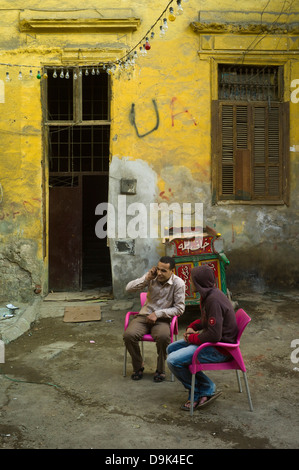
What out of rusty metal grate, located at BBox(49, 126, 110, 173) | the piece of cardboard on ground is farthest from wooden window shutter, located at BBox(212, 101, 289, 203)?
the piece of cardboard on ground

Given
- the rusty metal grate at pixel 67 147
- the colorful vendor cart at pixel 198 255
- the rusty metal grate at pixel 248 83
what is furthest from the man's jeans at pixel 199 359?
the rusty metal grate at pixel 248 83

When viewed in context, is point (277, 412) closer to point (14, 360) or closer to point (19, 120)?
point (14, 360)

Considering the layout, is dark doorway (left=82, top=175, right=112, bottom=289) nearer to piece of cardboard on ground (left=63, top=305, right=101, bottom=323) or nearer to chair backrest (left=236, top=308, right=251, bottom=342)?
piece of cardboard on ground (left=63, top=305, right=101, bottom=323)

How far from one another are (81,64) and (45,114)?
1077 mm

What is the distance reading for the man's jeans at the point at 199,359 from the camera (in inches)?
175

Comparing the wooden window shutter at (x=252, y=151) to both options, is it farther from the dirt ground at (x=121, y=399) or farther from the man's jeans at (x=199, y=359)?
the man's jeans at (x=199, y=359)

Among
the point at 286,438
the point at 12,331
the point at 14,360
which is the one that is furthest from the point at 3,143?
the point at 286,438

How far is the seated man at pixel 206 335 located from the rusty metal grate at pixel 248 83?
5.32 m

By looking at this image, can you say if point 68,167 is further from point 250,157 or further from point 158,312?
point 158,312

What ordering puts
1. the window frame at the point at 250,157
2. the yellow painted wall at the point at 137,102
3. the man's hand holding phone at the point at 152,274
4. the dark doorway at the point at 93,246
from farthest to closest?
the dark doorway at the point at 93,246, the window frame at the point at 250,157, the yellow painted wall at the point at 137,102, the man's hand holding phone at the point at 152,274

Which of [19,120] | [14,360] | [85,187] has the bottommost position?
[14,360]

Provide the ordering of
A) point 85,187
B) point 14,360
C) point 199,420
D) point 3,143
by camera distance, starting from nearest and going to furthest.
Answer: point 199,420 < point 14,360 < point 3,143 < point 85,187

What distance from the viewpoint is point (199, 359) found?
4453 millimetres
